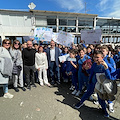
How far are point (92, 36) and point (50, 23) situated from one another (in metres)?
12.7

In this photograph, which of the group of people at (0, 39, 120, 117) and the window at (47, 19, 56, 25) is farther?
the window at (47, 19, 56, 25)

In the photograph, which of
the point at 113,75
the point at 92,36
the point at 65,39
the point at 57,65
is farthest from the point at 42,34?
the point at 113,75

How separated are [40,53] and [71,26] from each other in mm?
14742

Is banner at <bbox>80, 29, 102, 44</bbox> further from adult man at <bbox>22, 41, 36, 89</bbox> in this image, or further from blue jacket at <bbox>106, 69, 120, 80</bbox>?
blue jacket at <bbox>106, 69, 120, 80</bbox>

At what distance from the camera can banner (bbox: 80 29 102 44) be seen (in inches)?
186

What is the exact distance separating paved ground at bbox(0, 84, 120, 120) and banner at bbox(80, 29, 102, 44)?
326 cm

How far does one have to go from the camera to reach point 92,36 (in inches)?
193

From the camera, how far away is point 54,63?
403 centimetres

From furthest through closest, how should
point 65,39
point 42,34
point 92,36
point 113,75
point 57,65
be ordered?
point 92,36 → point 65,39 → point 42,34 → point 57,65 → point 113,75

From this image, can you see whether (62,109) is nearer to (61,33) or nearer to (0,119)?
(0,119)

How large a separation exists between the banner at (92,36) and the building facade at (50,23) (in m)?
11.4

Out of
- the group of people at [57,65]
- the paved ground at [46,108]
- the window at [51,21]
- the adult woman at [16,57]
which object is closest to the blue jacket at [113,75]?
the group of people at [57,65]

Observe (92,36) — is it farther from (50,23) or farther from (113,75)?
(50,23)

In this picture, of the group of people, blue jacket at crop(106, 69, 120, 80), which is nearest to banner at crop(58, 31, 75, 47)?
the group of people
